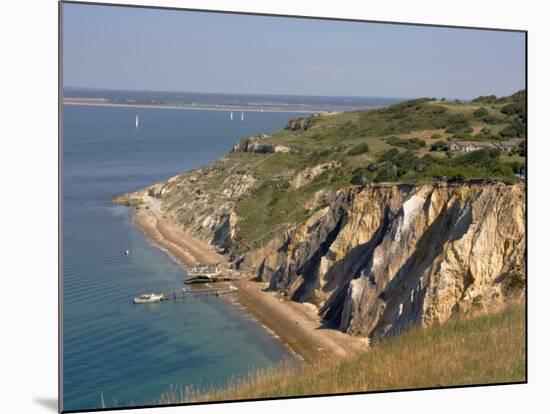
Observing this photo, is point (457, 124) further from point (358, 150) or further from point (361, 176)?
point (358, 150)

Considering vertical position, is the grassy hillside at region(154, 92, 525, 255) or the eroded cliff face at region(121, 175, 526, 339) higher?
the grassy hillside at region(154, 92, 525, 255)

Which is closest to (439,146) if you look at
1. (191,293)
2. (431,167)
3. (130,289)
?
(431,167)

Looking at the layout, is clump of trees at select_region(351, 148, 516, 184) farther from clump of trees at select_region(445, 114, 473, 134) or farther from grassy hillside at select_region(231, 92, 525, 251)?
clump of trees at select_region(445, 114, 473, 134)

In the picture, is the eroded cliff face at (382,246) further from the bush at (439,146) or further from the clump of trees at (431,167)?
the bush at (439,146)

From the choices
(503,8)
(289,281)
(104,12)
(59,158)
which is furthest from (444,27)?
(289,281)

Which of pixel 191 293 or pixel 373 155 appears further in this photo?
pixel 373 155

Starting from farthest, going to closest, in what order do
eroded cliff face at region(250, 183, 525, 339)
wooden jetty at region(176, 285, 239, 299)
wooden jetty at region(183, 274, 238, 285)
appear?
wooden jetty at region(183, 274, 238, 285)
wooden jetty at region(176, 285, 239, 299)
eroded cliff face at region(250, 183, 525, 339)

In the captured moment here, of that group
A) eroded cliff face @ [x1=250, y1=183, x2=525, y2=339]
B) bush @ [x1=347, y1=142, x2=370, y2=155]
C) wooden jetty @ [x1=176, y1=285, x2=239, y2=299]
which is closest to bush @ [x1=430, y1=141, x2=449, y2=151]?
eroded cliff face @ [x1=250, y1=183, x2=525, y2=339]
